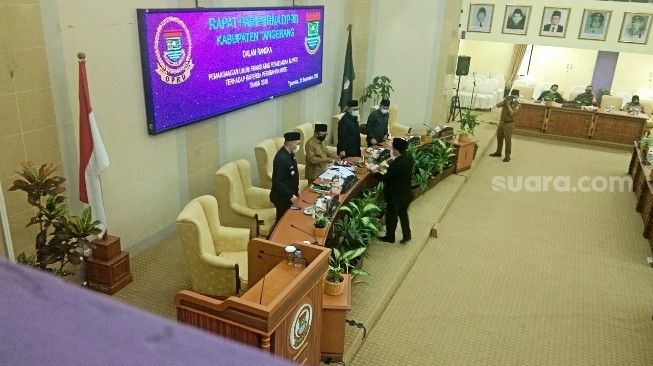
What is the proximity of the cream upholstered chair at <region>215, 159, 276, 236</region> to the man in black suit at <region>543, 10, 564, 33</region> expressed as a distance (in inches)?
476

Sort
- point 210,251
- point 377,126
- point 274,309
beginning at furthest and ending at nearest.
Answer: point 377,126 → point 210,251 → point 274,309

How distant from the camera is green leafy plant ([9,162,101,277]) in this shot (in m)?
3.96

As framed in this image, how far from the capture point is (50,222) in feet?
13.6

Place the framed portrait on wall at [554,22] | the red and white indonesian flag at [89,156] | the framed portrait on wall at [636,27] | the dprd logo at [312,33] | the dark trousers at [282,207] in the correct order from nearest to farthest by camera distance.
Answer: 1. the red and white indonesian flag at [89,156]
2. the dark trousers at [282,207]
3. the dprd logo at [312,33]
4. the framed portrait on wall at [636,27]
5. the framed portrait on wall at [554,22]

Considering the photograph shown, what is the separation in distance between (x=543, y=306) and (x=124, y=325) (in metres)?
Result: 5.52

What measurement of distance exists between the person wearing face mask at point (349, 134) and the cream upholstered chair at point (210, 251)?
10.1ft

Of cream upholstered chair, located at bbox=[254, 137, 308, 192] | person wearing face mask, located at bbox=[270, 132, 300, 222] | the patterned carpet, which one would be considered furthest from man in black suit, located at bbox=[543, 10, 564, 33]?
person wearing face mask, located at bbox=[270, 132, 300, 222]

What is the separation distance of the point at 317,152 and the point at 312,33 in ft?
8.70

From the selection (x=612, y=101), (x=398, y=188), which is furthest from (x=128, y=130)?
(x=612, y=101)

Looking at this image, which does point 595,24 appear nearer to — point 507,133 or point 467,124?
point 507,133

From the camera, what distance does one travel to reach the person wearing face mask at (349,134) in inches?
304

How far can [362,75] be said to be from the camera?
10.6m

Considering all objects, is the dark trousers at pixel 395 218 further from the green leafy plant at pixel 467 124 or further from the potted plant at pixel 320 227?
the green leafy plant at pixel 467 124

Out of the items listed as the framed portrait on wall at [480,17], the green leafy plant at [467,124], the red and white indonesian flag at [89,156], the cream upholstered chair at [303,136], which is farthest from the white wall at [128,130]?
the framed portrait on wall at [480,17]
